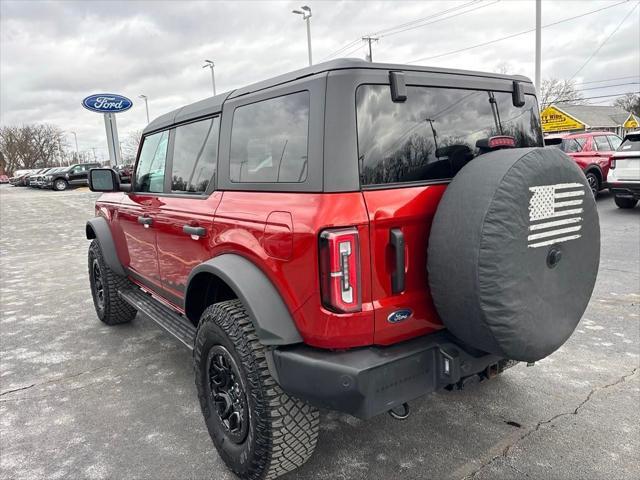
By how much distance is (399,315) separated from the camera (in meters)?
2.05

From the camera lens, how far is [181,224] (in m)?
2.94

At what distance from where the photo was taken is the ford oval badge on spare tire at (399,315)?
79.6 inches

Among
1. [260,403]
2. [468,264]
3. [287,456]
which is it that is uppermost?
[468,264]

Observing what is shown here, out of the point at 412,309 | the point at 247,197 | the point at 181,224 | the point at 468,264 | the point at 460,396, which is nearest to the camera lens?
the point at 468,264

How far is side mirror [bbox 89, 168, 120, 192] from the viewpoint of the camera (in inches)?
157

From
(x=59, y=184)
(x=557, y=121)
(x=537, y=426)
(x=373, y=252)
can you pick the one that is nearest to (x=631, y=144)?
(x=537, y=426)

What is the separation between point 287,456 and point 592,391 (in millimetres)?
2168

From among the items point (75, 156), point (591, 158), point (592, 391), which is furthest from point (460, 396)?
point (75, 156)

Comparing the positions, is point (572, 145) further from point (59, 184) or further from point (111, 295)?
point (59, 184)

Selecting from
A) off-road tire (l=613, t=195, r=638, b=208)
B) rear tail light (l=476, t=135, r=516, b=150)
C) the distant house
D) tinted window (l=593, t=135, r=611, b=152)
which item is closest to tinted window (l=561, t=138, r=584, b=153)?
tinted window (l=593, t=135, r=611, b=152)

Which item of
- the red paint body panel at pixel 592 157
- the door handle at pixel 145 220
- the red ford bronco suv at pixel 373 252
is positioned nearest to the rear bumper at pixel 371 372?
the red ford bronco suv at pixel 373 252

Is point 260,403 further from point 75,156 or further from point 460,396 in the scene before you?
point 75,156

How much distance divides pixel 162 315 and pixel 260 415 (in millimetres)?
1677

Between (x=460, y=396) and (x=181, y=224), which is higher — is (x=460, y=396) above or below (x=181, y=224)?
Answer: below
